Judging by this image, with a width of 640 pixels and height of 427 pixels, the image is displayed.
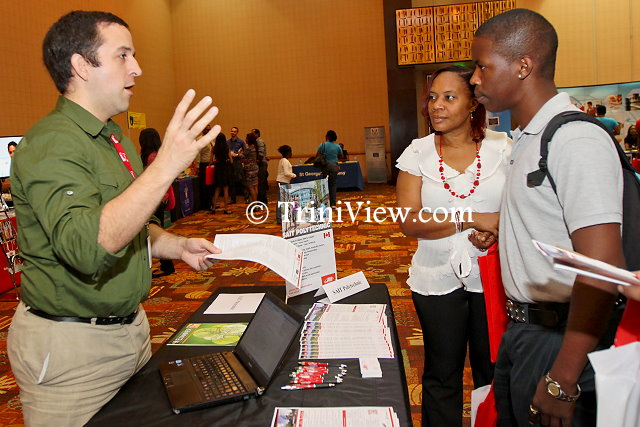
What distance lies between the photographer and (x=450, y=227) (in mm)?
2043

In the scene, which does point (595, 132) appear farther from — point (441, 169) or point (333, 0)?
point (333, 0)

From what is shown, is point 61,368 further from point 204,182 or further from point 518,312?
point 204,182

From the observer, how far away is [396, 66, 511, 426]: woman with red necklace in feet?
6.75

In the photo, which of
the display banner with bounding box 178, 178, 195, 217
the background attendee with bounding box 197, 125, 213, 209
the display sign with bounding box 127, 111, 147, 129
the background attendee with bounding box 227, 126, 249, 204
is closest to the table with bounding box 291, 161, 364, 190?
the background attendee with bounding box 227, 126, 249, 204

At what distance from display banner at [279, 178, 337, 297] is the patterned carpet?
2.97 ft

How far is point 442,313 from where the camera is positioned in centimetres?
208

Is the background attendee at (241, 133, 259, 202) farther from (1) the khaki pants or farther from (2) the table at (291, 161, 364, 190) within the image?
(1) the khaki pants

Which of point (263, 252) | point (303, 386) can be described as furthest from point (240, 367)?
point (263, 252)

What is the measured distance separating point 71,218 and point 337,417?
2.40 ft

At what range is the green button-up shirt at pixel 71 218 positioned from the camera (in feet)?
3.72

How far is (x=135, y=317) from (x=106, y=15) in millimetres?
853

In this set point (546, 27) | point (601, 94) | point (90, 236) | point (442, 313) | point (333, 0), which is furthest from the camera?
point (333, 0)

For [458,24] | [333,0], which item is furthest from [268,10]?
[458,24]

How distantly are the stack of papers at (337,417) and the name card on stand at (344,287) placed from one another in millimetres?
832
